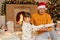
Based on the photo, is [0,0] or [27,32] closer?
[27,32]

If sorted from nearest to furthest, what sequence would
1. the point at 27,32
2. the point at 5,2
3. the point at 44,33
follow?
the point at 27,32, the point at 44,33, the point at 5,2

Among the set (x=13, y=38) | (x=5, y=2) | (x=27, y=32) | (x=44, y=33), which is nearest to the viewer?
(x=27, y=32)

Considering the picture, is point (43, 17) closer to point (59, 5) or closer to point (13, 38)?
point (13, 38)

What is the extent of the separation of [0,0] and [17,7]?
590mm

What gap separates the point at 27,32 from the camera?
2.79 m

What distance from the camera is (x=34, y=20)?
3383mm

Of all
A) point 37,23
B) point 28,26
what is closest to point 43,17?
point 37,23

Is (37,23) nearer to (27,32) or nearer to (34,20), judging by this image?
(34,20)

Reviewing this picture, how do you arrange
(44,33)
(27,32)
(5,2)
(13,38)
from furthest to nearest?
1. (5,2)
2. (13,38)
3. (44,33)
4. (27,32)

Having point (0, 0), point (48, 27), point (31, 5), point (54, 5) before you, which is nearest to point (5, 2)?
point (0, 0)

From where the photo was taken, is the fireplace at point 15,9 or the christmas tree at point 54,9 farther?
the christmas tree at point 54,9

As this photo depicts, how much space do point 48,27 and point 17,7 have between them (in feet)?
7.37

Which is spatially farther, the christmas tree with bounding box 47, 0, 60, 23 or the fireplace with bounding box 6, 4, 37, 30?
the christmas tree with bounding box 47, 0, 60, 23

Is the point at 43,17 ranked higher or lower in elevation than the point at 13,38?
higher
